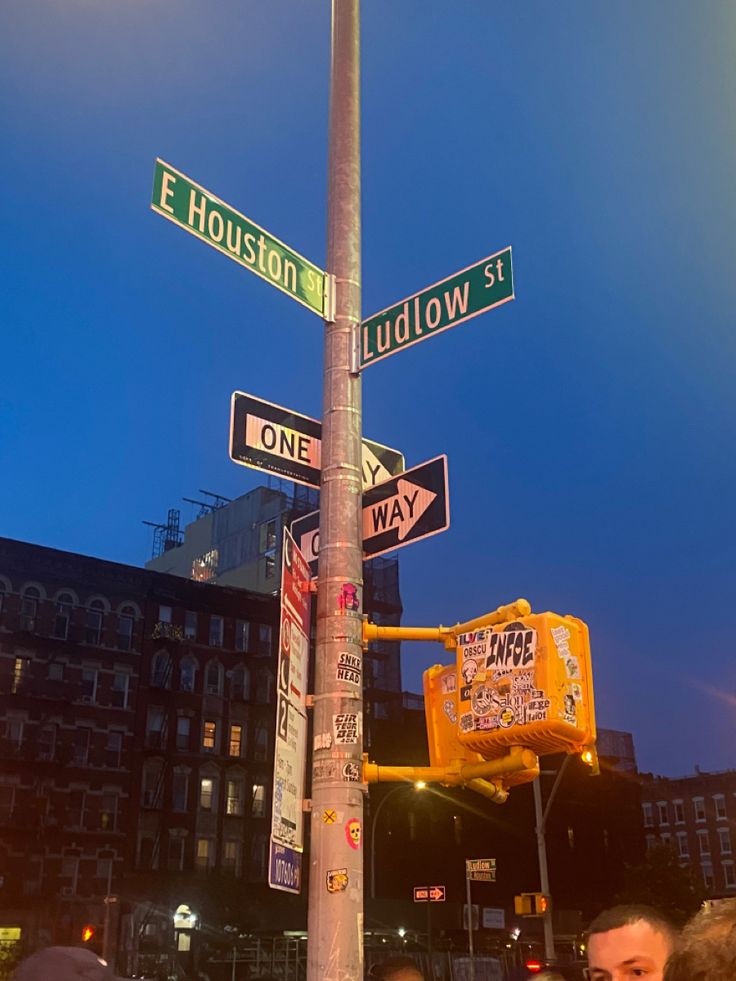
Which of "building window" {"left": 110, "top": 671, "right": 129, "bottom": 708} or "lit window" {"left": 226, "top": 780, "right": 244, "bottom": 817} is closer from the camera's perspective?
"building window" {"left": 110, "top": 671, "right": 129, "bottom": 708}

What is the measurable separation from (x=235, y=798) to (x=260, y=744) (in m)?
3.50

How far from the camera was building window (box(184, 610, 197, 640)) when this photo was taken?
59.8 meters

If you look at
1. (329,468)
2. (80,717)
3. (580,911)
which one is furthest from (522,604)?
(580,911)

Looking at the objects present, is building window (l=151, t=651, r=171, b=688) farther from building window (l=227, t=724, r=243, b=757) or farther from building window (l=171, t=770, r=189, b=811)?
building window (l=171, t=770, r=189, b=811)

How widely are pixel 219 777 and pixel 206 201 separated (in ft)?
181

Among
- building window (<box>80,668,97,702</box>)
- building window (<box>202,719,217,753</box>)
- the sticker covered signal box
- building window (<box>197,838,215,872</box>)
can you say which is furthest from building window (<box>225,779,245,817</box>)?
the sticker covered signal box

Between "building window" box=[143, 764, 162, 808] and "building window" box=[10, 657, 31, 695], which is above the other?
"building window" box=[10, 657, 31, 695]

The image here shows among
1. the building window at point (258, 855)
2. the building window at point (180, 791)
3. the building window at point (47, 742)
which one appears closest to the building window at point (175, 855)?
the building window at point (180, 791)

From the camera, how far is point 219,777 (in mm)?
57594

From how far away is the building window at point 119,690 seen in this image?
183 feet

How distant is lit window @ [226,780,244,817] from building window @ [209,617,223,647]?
8.06 metres

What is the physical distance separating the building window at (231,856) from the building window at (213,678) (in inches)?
327

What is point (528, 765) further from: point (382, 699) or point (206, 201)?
point (382, 699)

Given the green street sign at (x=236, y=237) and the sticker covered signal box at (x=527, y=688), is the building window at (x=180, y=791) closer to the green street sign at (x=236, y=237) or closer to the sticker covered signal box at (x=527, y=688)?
the green street sign at (x=236, y=237)
